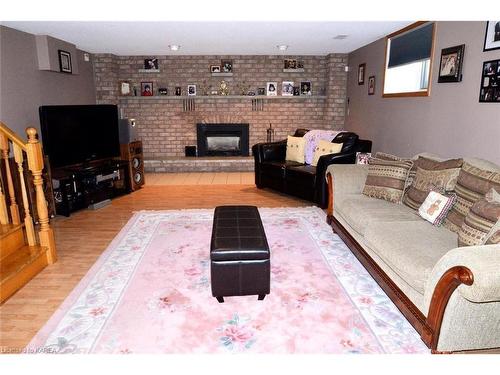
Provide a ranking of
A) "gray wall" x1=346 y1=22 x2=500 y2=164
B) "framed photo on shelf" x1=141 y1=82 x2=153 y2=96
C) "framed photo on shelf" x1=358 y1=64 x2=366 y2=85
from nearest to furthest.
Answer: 1. "gray wall" x1=346 y1=22 x2=500 y2=164
2. "framed photo on shelf" x1=358 y1=64 x2=366 y2=85
3. "framed photo on shelf" x1=141 y1=82 x2=153 y2=96

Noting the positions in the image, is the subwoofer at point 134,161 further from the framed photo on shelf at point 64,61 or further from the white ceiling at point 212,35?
the white ceiling at point 212,35

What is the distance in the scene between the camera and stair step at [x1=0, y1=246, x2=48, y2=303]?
2.49 metres

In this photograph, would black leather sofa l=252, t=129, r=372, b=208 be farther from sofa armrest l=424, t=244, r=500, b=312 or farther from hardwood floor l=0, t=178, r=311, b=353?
sofa armrest l=424, t=244, r=500, b=312

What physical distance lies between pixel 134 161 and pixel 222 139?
2.28 metres

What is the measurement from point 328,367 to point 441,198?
8.54 feet

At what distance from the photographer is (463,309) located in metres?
1.69

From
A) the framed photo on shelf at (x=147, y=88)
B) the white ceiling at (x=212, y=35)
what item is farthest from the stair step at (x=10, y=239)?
the framed photo on shelf at (x=147, y=88)


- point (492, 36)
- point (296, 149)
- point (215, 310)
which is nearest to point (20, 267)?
point (215, 310)

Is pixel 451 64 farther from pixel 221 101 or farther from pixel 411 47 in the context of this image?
pixel 221 101

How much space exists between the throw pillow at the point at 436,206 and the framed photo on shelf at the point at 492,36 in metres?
1.35

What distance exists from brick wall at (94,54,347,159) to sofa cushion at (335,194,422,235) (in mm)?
4038

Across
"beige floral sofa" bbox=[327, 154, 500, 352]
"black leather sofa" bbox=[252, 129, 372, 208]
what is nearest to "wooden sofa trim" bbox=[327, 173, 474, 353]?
"beige floral sofa" bbox=[327, 154, 500, 352]
